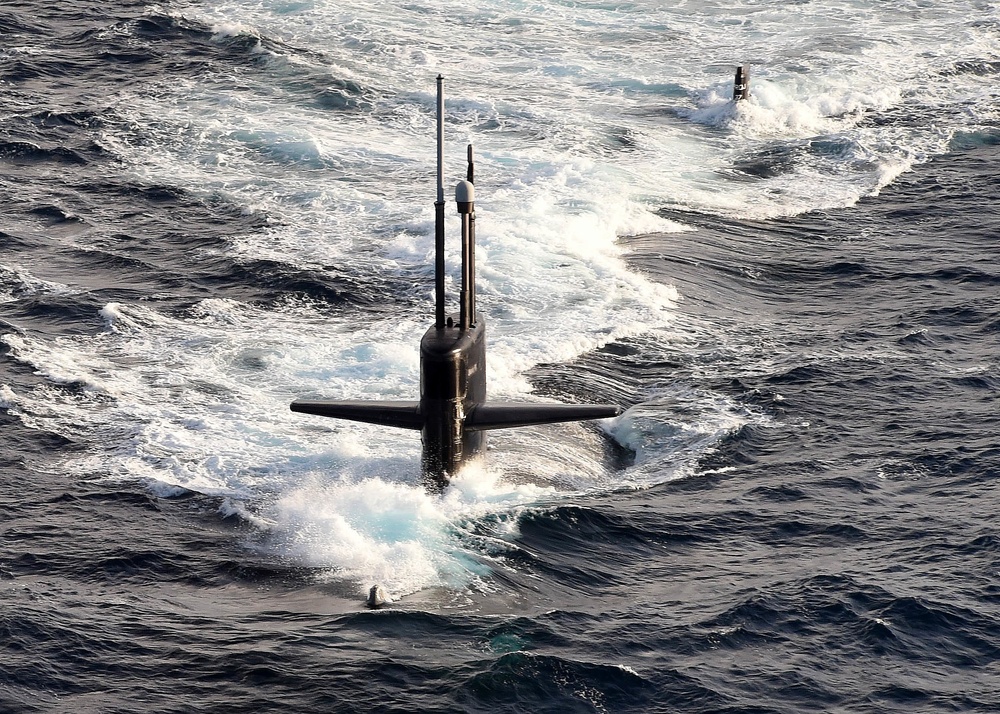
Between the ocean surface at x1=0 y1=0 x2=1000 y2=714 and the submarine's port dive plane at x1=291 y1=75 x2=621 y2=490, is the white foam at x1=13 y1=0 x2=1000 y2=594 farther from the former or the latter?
the submarine's port dive plane at x1=291 y1=75 x2=621 y2=490

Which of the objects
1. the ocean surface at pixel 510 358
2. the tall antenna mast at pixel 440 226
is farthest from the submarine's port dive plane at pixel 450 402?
the ocean surface at pixel 510 358

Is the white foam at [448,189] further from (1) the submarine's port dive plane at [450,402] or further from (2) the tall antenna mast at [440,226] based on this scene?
(2) the tall antenna mast at [440,226]

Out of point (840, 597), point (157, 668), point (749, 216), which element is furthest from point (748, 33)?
point (157, 668)

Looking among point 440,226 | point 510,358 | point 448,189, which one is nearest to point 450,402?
point 440,226

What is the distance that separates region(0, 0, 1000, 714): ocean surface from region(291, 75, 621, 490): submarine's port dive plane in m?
1.23

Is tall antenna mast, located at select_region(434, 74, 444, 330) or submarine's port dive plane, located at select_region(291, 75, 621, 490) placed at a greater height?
tall antenna mast, located at select_region(434, 74, 444, 330)

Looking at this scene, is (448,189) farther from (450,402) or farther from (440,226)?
(450,402)

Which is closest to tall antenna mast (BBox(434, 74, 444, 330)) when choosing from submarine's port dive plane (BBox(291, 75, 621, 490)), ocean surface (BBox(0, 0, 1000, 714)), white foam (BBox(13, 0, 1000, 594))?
submarine's port dive plane (BBox(291, 75, 621, 490))

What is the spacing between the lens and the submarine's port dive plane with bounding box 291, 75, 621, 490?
24891 mm

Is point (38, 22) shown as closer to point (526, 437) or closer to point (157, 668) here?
point (526, 437)

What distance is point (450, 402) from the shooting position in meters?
25.3

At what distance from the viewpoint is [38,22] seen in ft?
193

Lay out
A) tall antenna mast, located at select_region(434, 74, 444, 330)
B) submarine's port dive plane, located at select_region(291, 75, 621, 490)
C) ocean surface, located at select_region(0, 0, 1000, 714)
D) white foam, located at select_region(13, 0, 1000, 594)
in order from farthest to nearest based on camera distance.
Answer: white foam, located at select_region(13, 0, 1000, 594) < submarine's port dive plane, located at select_region(291, 75, 621, 490) < tall antenna mast, located at select_region(434, 74, 444, 330) < ocean surface, located at select_region(0, 0, 1000, 714)

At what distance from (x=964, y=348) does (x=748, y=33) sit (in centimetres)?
2816
